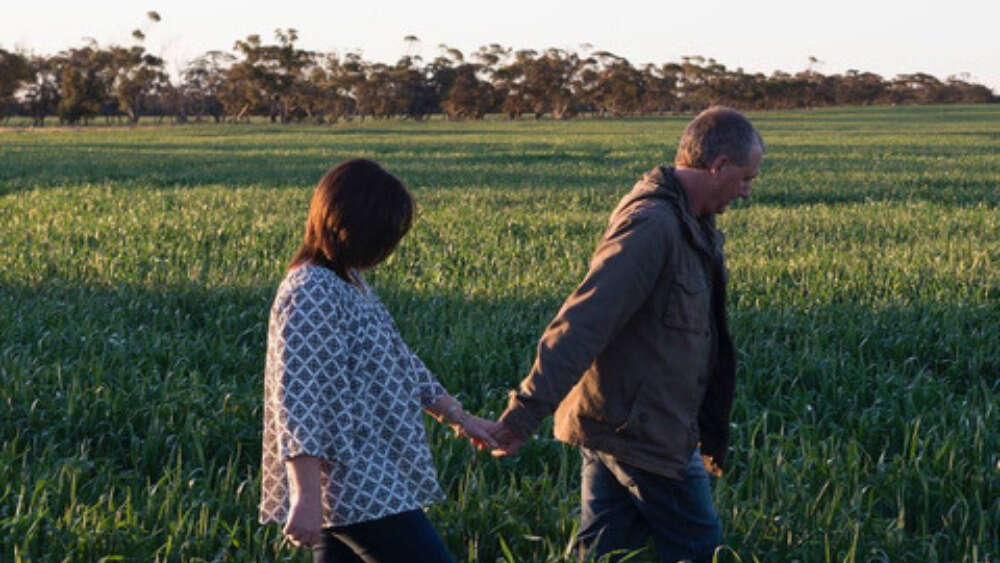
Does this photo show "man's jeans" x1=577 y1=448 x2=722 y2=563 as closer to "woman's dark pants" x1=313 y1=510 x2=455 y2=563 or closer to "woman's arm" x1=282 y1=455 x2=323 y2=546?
"woman's dark pants" x1=313 y1=510 x2=455 y2=563

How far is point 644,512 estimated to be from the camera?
3508 mm

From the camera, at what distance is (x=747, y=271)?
10062 millimetres

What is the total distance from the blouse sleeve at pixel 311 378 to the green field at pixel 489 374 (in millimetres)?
1118

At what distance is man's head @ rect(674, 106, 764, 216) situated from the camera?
132 inches

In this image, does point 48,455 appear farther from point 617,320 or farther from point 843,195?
point 843,195

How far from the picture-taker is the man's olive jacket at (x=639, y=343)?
3.21 meters

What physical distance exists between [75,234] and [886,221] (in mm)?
10381

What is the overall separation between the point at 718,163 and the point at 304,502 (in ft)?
5.12

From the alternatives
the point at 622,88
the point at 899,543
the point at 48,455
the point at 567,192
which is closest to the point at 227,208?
the point at 567,192

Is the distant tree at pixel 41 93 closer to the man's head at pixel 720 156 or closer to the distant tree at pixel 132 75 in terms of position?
the distant tree at pixel 132 75

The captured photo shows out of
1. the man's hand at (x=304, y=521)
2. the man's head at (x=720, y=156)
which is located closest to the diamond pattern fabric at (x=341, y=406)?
the man's hand at (x=304, y=521)

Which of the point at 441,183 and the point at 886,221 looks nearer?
the point at 886,221

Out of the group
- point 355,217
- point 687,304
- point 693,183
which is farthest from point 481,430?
point 693,183

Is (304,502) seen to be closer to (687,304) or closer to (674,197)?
(687,304)
